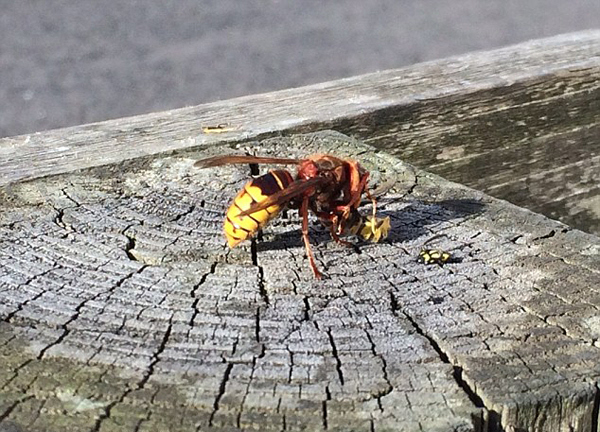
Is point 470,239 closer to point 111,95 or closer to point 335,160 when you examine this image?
point 335,160

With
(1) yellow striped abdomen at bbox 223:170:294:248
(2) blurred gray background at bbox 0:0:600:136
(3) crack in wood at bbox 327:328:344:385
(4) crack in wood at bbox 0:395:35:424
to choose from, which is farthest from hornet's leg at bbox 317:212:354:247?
(2) blurred gray background at bbox 0:0:600:136

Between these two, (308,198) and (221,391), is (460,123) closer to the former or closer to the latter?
(308,198)

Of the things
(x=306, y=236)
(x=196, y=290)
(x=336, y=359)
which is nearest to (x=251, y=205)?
(x=306, y=236)

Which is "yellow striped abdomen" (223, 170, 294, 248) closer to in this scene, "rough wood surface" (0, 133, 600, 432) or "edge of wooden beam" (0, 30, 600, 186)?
"rough wood surface" (0, 133, 600, 432)

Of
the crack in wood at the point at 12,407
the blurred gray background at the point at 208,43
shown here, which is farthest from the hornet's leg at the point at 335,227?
the blurred gray background at the point at 208,43

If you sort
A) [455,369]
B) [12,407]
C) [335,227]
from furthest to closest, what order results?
[335,227] → [455,369] → [12,407]
